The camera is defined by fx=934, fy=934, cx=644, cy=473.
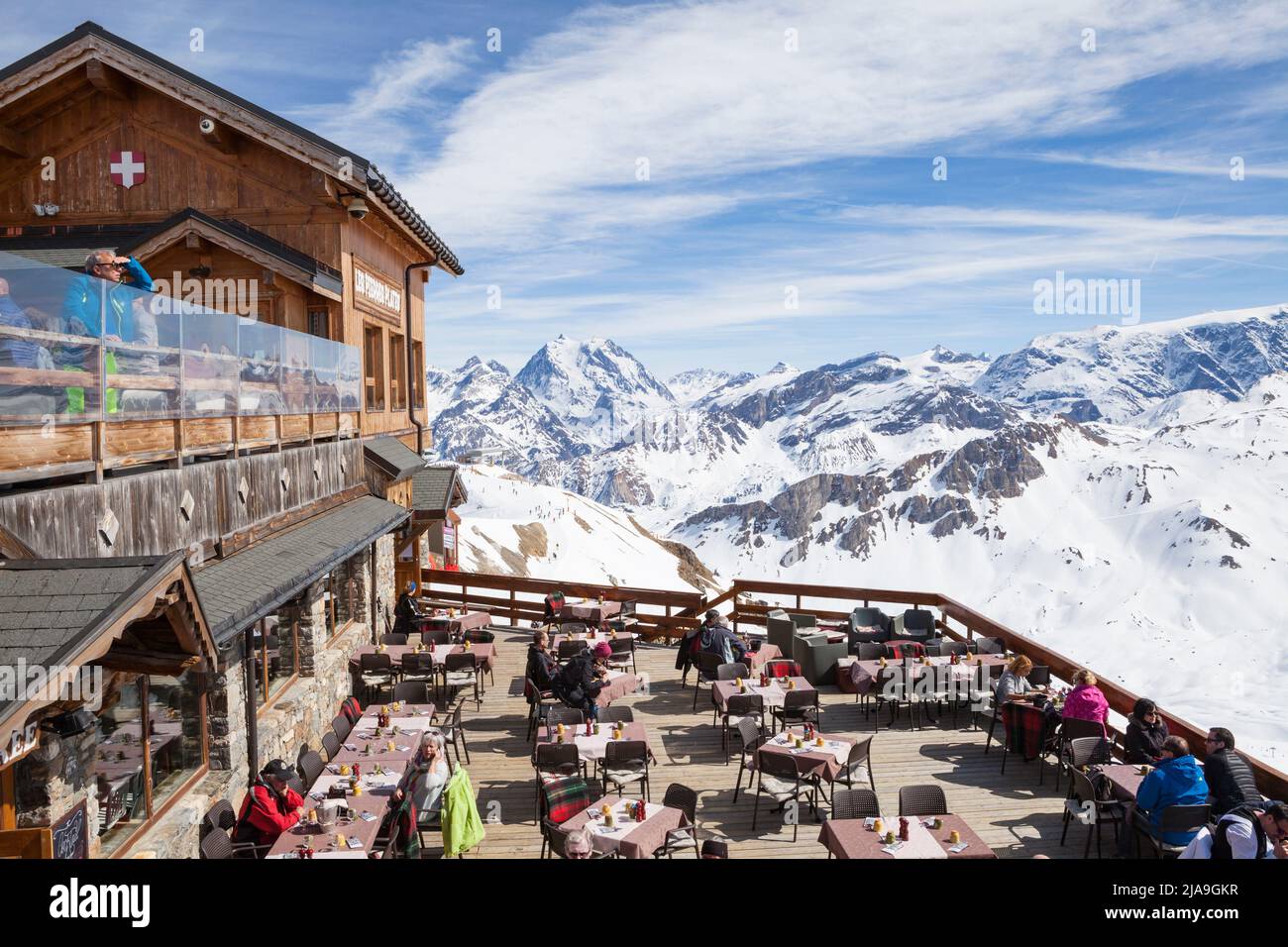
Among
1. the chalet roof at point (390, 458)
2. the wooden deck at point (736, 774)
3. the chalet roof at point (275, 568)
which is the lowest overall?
the wooden deck at point (736, 774)

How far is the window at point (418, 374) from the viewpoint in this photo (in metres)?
23.4

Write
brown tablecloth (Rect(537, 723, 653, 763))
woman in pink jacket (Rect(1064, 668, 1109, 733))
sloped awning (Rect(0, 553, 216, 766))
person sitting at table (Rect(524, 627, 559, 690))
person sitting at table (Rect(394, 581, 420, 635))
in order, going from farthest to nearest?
person sitting at table (Rect(394, 581, 420, 635)), person sitting at table (Rect(524, 627, 559, 690)), woman in pink jacket (Rect(1064, 668, 1109, 733)), brown tablecloth (Rect(537, 723, 653, 763)), sloped awning (Rect(0, 553, 216, 766))

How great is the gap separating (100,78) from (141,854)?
13843mm

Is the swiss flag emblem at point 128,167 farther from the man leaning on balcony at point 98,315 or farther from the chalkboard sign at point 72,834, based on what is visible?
the chalkboard sign at point 72,834

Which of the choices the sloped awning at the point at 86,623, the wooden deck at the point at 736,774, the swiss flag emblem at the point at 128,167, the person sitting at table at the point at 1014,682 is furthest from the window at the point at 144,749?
the swiss flag emblem at the point at 128,167

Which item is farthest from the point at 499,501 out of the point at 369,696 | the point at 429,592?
the point at 369,696

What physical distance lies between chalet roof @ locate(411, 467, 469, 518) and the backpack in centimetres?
1631

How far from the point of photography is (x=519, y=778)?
12945mm

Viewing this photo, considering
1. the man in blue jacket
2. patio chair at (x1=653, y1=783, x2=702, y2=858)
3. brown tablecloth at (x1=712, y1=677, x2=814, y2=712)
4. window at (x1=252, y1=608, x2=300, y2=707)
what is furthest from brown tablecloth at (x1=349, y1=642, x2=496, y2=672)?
the man in blue jacket

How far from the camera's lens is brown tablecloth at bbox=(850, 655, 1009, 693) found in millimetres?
14844

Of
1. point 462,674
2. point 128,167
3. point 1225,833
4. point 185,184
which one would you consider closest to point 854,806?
point 1225,833

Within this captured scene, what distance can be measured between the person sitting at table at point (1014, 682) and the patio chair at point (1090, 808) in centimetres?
305

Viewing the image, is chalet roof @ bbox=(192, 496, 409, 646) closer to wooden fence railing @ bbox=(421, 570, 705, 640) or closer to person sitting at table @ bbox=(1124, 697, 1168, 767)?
wooden fence railing @ bbox=(421, 570, 705, 640)

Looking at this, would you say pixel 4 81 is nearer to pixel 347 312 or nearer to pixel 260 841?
pixel 347 312
